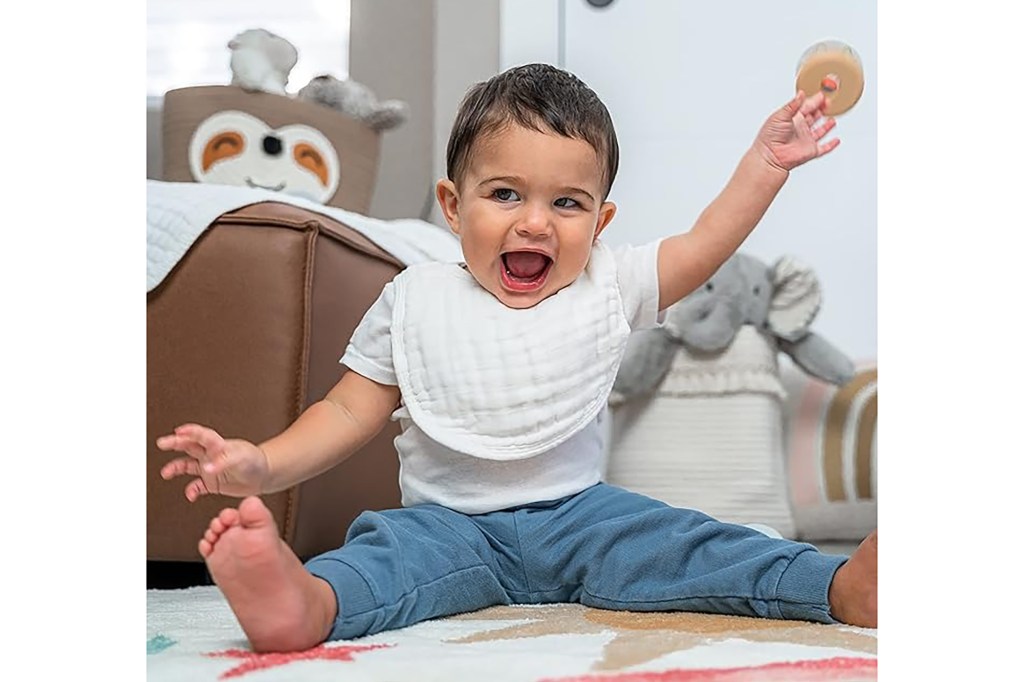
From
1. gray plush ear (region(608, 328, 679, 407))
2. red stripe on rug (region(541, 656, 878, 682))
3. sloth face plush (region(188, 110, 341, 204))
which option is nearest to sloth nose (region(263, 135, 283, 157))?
sloth face plush (region(188, 110, 341, 204))

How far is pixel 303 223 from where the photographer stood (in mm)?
1086

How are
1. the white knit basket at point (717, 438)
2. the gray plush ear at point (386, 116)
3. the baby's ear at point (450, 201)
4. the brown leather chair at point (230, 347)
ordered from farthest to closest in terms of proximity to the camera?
1. the gray plush ear at point (386, 116)
2. the white knit basket at point (717, 438)
3. the brown leather chair at point (230, 347)
4. the baby's ear at point (450, 201)

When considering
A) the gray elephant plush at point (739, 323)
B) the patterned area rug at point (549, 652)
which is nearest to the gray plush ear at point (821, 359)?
the gray elephant plush at point (739, 323)

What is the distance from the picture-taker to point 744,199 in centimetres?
91

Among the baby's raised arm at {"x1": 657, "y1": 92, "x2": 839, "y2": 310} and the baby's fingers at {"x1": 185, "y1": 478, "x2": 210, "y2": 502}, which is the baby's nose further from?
the baby's fingers at {"x1": 185, "y1": 478, "x2": 210, "y2": 502}

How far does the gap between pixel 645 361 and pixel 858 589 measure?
38.3 inches

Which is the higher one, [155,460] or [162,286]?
[162,286]

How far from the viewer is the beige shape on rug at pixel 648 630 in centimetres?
62

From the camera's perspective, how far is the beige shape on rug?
625 millimetres

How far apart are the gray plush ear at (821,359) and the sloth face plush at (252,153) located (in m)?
0.69

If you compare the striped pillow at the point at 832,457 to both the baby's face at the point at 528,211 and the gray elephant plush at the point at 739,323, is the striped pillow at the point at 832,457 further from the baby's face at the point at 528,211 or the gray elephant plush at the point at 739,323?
the baby's face at the point at 528,211
